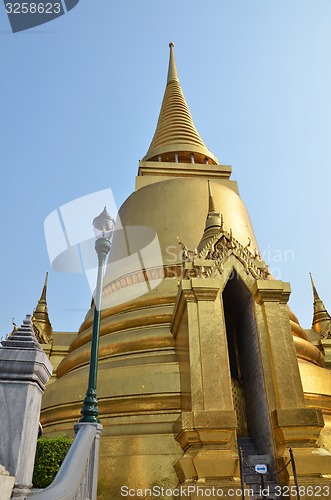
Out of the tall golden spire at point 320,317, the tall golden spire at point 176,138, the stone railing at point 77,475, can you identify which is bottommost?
the stone railing at point 77,475

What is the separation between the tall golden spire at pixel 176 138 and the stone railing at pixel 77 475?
12.4 metres

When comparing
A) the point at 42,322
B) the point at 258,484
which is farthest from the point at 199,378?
the point at 42,322

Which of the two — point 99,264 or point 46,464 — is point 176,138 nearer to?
point 99,264

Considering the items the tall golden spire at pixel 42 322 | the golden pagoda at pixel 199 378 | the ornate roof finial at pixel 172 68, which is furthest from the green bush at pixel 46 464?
the ornate roof finial at pixel 172 68

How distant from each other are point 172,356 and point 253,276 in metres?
2.10

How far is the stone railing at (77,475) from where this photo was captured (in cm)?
235

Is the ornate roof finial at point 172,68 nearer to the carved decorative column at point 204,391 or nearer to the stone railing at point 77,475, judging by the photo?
the carved decorative column at point 204,391

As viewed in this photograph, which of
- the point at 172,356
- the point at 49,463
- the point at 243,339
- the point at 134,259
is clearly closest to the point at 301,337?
the point at 243,339

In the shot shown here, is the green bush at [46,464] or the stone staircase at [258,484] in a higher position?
the green bush at [46,464]

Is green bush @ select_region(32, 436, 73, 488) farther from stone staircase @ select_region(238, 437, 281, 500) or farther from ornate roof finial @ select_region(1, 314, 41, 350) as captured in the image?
ornate roof finial @ select_region(1, 314, 41, 350)

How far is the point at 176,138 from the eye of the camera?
1608cm

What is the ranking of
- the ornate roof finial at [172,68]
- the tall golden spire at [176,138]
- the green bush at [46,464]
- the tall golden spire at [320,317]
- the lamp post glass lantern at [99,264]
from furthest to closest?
the ornate roof finial at [172,68], the tall golden spire at [176,138], the tall golden spire at [320,317], the green bush at [46,464], the lamp post glass lantern at [99,264]

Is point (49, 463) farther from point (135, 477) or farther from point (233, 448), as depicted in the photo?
point (233, 448)

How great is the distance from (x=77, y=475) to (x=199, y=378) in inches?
135
